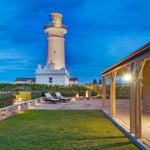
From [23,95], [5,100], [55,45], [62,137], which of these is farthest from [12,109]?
[55,45]

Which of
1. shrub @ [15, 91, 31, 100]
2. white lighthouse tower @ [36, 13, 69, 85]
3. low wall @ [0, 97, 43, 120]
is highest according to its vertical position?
white lighthouse tower @ [36, 13, 69, 85]

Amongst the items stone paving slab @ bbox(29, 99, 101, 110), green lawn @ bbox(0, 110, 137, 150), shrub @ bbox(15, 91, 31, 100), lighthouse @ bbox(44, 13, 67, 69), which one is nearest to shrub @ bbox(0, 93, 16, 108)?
green lawn @ bbox(0, 110, 137, 150)

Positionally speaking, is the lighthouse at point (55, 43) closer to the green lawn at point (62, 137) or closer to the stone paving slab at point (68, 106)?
the stone paving slab at point (68, 106)

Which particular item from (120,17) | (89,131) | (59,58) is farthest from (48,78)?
(120,17)

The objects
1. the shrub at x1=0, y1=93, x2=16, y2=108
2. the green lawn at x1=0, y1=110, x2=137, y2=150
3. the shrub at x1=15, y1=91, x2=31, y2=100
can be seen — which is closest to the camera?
the green lawn at x1=0, y1=110, x2=137, y2=150

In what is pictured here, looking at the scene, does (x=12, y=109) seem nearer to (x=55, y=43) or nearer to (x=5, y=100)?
(x=5, y=100)

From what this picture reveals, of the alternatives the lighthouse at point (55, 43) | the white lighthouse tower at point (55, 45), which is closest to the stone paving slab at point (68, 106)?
the white lighthouse tower at point (55, 45)

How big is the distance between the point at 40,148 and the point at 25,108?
8812mm

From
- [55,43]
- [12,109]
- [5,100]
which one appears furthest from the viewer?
[55,43]

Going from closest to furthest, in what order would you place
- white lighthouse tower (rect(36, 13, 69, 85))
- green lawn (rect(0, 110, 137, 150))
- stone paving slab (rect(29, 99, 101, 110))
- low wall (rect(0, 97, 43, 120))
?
green lawn (rect(0, 110, 137, 150)), low wall (rect(0, 97, 43, 120)), stone paving slab (rect(29, 99, 101, 110)), white lighthouse tower (rect(36, 13, 69, 85))

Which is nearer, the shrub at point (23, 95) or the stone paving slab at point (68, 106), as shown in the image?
the stone paving slab at point (68, 106)

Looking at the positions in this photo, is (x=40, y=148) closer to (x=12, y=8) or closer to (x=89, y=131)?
(x=89, y=131)

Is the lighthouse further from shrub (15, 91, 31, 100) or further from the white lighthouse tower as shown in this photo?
shrub (15, 91, 31, 100)

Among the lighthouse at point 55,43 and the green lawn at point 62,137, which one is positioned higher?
the lighthouse at point 55,43
